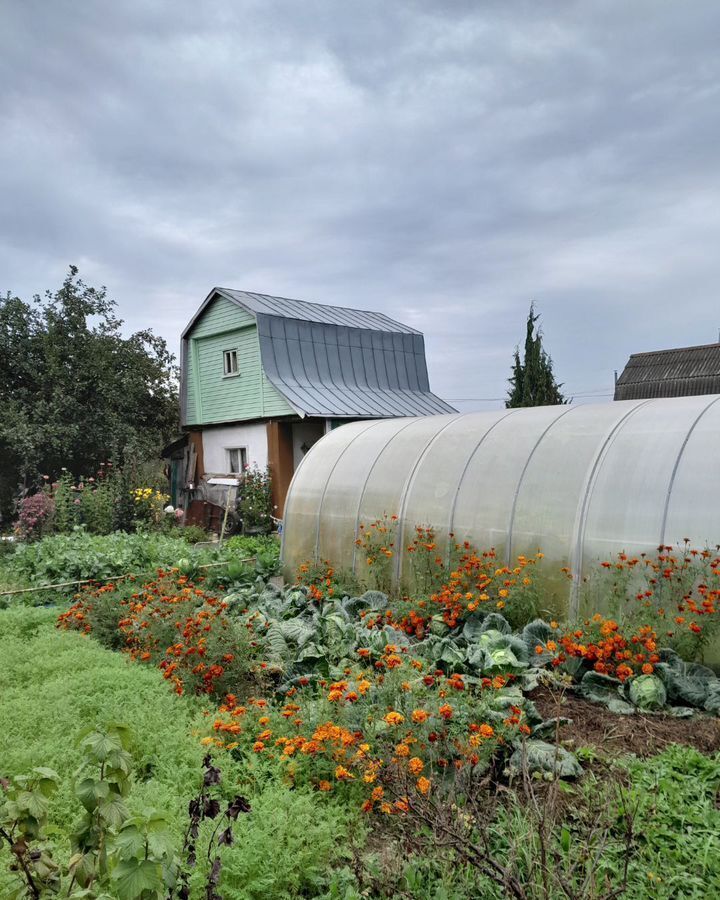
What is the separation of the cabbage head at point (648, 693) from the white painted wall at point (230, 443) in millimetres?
12233

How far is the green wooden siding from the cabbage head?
1117cm

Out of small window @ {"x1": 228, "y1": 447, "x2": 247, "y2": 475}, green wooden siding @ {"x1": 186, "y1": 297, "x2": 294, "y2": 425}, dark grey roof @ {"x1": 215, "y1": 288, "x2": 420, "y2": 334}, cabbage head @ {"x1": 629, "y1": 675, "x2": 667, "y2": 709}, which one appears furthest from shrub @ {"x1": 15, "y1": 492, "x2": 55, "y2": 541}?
cabbage head @ {"x1": 629, "y1": 675, "x2": 667, "y2": 709}

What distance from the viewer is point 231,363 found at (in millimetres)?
16781

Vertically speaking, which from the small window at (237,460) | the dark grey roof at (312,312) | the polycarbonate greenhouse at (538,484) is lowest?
the polycarbonate greenhouse at (538,484)

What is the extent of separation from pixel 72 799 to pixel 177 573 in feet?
15.5

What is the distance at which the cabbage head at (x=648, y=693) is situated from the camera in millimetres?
4250

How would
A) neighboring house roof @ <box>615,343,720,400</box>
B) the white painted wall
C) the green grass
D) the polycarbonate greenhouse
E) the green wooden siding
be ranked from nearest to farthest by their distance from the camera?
the green grass → the polycarbonate greenhouse → the green wooden siding → the white painted wall → neighboring house roof @ <box>615,343,720,400</box>

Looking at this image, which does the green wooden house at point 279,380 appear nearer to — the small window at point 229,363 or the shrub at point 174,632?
the small window at point 229,363

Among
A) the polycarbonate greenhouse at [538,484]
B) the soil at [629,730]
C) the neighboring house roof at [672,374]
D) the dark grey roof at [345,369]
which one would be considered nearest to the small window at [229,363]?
the dark grey roof at [345,369]

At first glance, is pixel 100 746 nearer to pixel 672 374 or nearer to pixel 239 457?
pixel 239 457

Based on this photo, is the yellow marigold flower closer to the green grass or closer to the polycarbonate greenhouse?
the green grass

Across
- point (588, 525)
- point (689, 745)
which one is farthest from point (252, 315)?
point (689, 745)

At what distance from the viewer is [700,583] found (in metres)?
5.04

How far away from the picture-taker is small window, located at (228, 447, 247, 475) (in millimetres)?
16672
